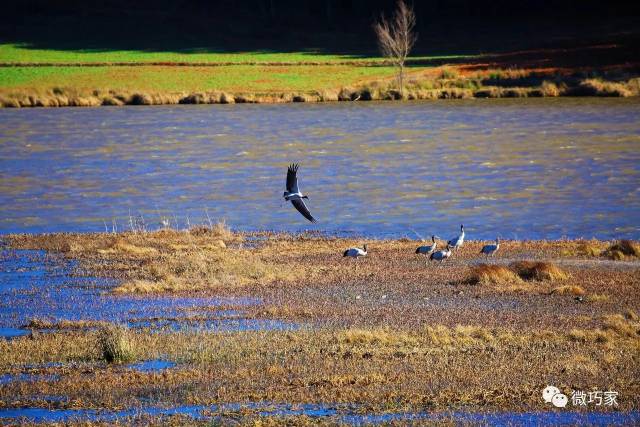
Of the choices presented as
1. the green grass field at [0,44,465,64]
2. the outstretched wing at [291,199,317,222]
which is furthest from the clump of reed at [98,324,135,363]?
the green grass field at [0,44,465,64]

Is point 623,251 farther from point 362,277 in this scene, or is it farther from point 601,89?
point 601,89

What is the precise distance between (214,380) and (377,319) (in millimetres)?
4648

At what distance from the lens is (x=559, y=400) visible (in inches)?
532

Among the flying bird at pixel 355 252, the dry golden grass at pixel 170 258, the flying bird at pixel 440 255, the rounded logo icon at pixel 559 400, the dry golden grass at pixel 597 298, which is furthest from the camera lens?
the flying bird at pixel 355 252

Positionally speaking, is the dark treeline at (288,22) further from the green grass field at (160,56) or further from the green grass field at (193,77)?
the green grass field at (193,77)

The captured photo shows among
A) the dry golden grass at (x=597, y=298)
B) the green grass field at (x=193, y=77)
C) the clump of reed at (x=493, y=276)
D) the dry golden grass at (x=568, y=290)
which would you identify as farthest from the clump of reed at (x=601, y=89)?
the dry golden grass at (x=597, y=298)

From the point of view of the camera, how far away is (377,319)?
18.8m

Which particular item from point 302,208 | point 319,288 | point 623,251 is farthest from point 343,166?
point 302,208

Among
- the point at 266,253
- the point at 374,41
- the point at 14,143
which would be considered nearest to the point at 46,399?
Answer: the point at 266,253

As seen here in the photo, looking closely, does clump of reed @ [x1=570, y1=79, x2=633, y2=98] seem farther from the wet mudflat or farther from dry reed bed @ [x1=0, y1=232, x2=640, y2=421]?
the wet mudflat

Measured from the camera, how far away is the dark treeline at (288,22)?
10281cm

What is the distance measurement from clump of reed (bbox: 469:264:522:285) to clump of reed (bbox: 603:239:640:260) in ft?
11.6

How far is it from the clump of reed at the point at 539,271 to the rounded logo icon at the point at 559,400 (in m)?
8.41

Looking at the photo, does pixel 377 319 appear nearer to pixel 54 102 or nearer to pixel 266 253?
pixel 266 253
